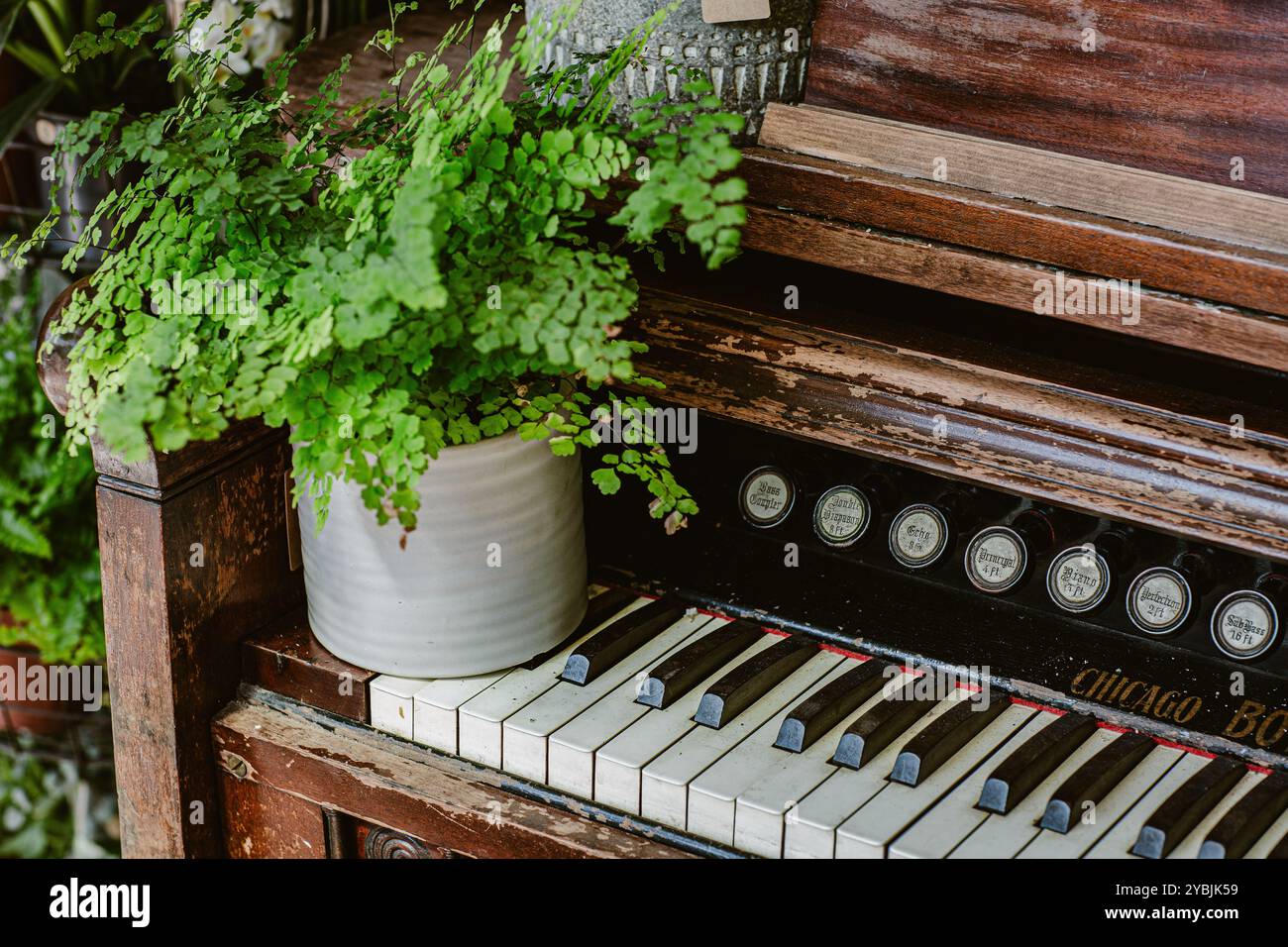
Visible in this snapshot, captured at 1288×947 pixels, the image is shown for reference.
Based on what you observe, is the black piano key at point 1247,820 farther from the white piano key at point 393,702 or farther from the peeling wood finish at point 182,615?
the peeling wood finish at point 182,615

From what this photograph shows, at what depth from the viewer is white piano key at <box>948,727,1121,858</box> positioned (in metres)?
1.44

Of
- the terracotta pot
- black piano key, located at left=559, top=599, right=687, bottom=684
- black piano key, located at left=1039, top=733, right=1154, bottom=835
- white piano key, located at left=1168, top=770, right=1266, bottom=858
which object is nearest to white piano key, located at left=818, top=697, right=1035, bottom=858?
black piano key, located at left=1039, top=733, right=1154, bottom=835

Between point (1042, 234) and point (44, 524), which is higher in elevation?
point (1042, 234)

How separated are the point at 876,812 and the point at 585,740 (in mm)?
335

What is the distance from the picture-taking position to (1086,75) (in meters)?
1.50

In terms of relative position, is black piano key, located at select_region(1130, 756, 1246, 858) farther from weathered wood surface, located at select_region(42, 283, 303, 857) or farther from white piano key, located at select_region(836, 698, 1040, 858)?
weathered wood surface, located at select_region(42, 283, 303, 857)

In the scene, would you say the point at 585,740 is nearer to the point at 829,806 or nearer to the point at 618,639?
the point at 618,639

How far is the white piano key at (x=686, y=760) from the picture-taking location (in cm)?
154

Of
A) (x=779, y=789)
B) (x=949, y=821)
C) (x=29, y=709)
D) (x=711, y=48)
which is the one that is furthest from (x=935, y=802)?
(x=29, y=709)

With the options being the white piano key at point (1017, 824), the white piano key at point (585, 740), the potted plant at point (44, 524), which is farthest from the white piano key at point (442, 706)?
the potted plant at point (44, 524)

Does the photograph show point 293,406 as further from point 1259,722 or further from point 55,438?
point 55,438

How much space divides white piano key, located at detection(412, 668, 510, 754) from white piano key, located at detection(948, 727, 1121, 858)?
588 millimetres

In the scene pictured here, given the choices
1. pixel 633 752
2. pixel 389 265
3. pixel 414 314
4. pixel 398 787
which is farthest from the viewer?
pixel 398 787

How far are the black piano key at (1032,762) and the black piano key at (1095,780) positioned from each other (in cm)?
3
